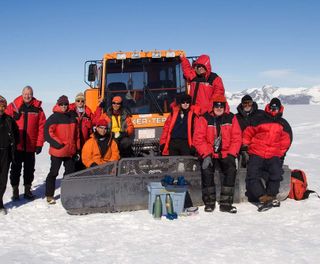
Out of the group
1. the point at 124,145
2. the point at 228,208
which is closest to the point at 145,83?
the point at 124,145

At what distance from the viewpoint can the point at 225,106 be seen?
561 cm

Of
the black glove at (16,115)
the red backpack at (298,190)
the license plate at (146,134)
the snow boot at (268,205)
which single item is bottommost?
the snow boot at (268,205)

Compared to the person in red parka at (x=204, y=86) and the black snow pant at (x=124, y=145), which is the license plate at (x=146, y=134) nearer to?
the black snow pant at (x=124, y=145)

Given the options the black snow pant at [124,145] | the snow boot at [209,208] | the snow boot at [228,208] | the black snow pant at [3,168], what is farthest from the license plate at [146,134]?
the black snow pant at [3,168]

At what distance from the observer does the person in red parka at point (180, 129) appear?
5828 mm

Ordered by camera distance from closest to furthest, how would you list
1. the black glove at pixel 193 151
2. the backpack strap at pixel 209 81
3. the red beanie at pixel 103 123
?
1. the red beanie at pixel 103 123
2. the black glove at pixel 193 151
3. the backpack strap at pixel 209 81

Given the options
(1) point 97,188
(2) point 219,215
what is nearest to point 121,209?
(1) point 97,188

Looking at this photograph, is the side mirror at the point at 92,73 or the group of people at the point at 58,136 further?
the side mirror at the point at 92,73

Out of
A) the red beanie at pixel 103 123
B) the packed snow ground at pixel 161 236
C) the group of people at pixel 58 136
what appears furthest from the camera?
the red beanie at pixel 103 123

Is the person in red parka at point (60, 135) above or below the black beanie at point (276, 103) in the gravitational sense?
below

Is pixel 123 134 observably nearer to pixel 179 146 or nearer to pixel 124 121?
pixel 124 121

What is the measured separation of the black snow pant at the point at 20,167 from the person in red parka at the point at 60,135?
0.58 metres

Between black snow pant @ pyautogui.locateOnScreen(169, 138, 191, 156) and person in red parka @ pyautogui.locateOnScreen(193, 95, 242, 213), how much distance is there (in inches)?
16.7

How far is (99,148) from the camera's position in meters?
5.75
